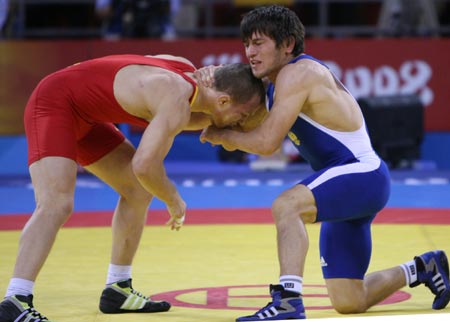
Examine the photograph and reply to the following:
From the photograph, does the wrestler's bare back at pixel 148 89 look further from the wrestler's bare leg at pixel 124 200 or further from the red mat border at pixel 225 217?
the red mat border at pixel 225 217

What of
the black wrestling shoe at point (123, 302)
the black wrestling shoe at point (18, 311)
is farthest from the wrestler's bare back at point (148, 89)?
the black wrestling shoe at point (18, 311)

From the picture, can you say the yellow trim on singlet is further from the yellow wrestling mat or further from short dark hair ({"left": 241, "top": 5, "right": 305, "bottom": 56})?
the yellow wrestling mat

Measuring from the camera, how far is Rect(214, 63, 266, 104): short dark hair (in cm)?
514

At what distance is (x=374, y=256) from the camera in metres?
6.87

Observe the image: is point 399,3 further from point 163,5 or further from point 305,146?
point 305,146

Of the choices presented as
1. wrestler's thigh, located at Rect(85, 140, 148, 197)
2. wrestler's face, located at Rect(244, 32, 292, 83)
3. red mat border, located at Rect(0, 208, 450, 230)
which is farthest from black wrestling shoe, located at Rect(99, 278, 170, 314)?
red mat border, located at Rect(0, 208, 450, 230)

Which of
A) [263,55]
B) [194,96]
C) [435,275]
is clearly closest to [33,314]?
[194,96]

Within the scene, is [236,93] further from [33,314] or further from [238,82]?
[33,314]

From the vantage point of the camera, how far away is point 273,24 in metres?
5.17

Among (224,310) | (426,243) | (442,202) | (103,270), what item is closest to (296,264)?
(224,310)

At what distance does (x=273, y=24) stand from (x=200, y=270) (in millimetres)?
1877

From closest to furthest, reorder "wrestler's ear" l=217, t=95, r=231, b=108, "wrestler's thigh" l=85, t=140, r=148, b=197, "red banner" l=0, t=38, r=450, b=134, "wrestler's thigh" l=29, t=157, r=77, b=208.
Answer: "wrestler's thigh" l=29, t=157, r=77, b=208 → "wrestler's ear" l=217, t=95, r=231, b=108 → "wrestler's thigh" l=85, t=140, r=148, b=197 → "red banner" l=0, t=38, r=450, b=134

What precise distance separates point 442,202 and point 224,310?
16.0ft

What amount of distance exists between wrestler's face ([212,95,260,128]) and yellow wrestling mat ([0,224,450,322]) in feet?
3.00
